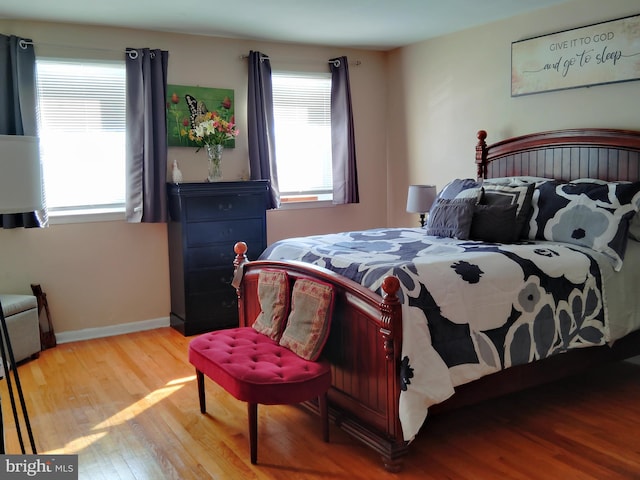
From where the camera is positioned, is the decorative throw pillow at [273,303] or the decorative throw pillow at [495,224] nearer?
the decorative throw pillow at [273,303]

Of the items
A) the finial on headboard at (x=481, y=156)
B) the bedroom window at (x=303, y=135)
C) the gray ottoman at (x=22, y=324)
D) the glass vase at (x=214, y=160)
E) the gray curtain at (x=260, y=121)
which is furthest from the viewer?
the bedroom window at (x=303, y=135)

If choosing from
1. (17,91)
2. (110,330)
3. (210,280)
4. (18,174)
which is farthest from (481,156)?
(18,174)

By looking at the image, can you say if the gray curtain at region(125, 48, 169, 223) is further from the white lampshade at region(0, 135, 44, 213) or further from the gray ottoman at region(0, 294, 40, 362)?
the white lampshade at region(0, 135, 44, 213)

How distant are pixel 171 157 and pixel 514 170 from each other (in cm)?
270

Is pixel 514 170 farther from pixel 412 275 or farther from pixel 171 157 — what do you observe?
pixel 171 157

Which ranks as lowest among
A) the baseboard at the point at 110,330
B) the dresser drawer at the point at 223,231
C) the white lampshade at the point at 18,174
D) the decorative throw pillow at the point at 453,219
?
the baseboard at the point at 110,330

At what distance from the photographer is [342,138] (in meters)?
5.66

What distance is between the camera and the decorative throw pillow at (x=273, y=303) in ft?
10.2

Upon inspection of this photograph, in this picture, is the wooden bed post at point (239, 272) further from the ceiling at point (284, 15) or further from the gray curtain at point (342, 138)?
the gray curtain at point (342, 138)

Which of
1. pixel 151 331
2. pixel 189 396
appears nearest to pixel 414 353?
pixel 189 396

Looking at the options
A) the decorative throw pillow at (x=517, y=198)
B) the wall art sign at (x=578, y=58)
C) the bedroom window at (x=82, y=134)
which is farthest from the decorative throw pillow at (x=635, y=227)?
the bedroom window at (x=82, y=134)

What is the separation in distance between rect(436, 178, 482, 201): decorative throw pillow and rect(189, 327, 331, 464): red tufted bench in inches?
68.2

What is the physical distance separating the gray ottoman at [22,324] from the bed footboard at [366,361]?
204cm

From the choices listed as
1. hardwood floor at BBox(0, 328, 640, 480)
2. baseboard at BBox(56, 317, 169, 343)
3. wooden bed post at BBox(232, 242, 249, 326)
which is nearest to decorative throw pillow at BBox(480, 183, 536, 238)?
hardwood floor at BBox(0, 328, 640, 480)
